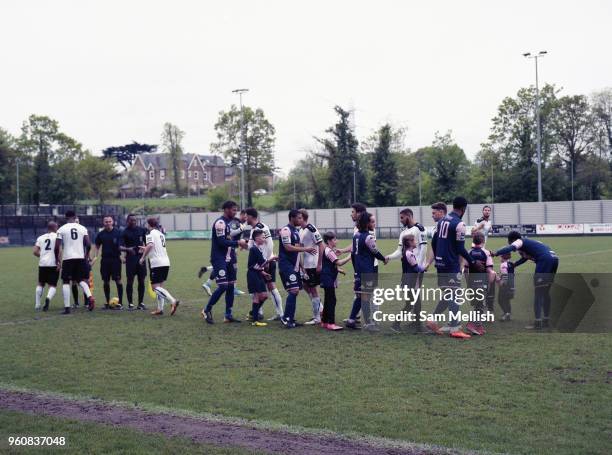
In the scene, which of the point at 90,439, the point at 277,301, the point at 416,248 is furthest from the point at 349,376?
the point at 277,301

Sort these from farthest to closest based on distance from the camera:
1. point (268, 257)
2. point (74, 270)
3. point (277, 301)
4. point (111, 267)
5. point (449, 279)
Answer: point (111, 267) → point (74, 270) → point (268, 257) → point (277, 301) → point (449, 279)

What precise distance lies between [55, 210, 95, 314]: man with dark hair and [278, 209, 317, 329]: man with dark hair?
4964 mm

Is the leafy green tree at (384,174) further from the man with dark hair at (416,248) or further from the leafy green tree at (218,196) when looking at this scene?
the man with dark hair at (416,248)

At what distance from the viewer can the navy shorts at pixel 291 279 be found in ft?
36.9

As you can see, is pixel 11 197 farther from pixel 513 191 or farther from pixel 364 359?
pixel 364 359

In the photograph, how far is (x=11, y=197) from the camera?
78.4 metres

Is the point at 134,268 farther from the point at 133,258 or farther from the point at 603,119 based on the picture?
the point at 603,119

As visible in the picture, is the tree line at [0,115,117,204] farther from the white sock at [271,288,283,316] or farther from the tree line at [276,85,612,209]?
the white sock at [271,288,283,316]

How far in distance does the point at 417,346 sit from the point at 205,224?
56.7m

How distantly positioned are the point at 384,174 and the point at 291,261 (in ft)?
195

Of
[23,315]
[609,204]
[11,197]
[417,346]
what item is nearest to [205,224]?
[11,197]

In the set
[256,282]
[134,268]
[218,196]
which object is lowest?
[256,282]

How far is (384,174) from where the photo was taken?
229 ft

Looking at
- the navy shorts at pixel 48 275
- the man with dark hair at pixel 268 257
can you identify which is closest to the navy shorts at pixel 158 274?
the man with dark hair at pixel 268 257
